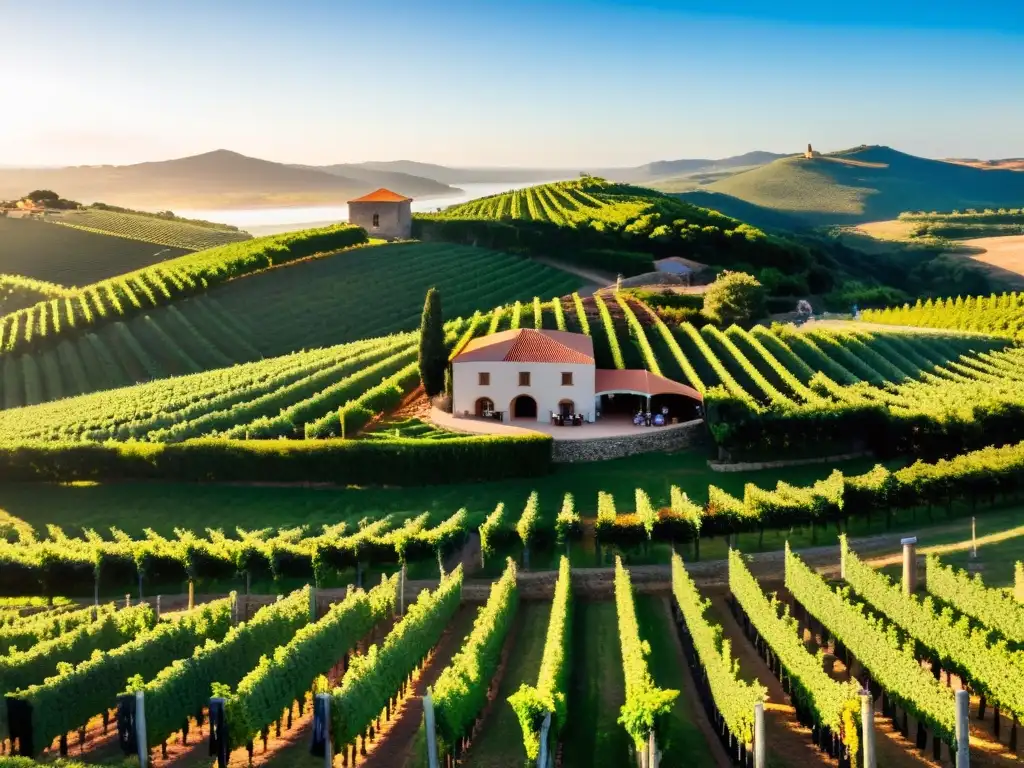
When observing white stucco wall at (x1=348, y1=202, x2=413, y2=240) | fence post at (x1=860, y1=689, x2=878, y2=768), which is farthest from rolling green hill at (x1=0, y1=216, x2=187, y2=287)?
fence post at (x1=860, y1=689, x2=878, y2=768)

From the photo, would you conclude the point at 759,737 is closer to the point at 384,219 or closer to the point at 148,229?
the point at 384,219

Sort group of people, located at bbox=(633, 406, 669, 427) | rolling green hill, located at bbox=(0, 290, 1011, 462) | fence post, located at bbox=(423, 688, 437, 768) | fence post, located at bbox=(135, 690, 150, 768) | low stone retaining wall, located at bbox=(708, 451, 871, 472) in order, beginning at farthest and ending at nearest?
group of people, located at bbox=(633, 406, 669, 427) → rolling green hill, located at bbox=(0, 290, 1011, 462) → low stone retaining wall, located at bbox=(708, 451, 871, 472) → fence post, located at bbox=(135, 690, 150, 768) → fence post, located at bbox=(423, 688, 437, 768)

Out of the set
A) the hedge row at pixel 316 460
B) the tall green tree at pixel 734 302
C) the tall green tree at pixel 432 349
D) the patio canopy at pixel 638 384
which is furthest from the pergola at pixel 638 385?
the tall green tree at pixel 734 302

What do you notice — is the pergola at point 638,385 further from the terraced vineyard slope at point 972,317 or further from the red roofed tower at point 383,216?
the red roofed tower at point 383,216

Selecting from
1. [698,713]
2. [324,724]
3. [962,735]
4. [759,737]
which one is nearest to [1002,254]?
[698,713]

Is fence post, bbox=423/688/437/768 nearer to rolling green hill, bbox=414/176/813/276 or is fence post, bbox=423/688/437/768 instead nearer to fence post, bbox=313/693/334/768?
fence post, bbox=313/693/334/768
